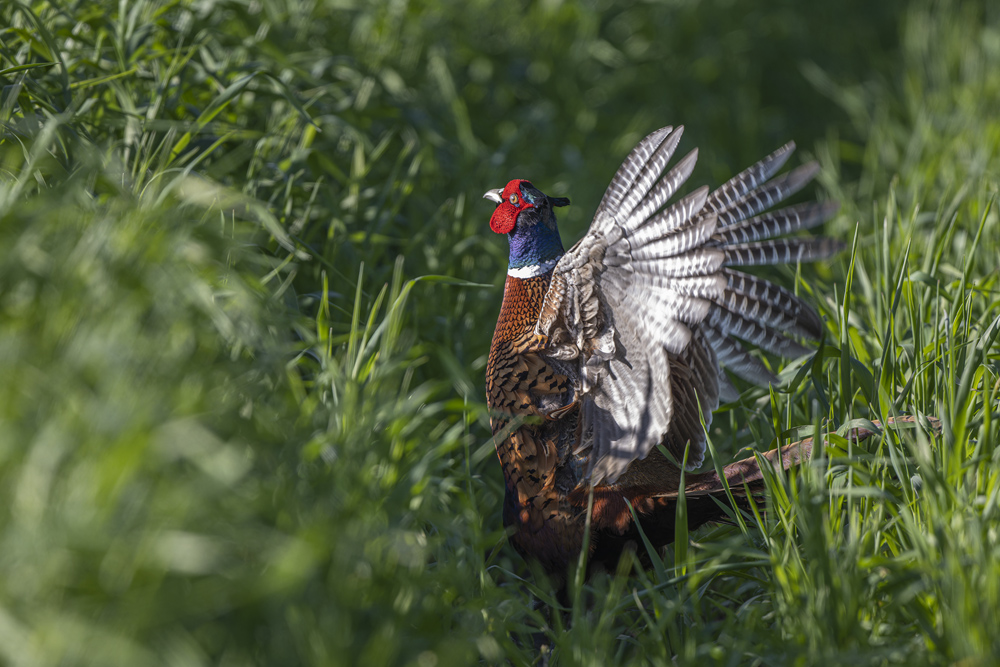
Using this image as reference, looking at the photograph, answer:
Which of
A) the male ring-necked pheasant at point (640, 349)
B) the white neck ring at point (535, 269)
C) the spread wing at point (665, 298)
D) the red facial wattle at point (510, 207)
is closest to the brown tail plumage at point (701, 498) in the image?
the male ring-necked pheasant at point (640, 349)

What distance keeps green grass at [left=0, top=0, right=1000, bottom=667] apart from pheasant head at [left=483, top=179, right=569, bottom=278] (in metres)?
0.22

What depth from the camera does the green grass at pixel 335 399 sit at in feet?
3.82

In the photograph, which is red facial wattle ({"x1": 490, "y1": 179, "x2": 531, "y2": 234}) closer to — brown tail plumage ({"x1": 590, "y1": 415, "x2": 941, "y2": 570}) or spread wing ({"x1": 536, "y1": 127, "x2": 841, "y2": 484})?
spread wing ({"x1": 536, "y1": 127, "x2": 841, "y2": 484})

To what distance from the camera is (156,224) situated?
1496 millimetres

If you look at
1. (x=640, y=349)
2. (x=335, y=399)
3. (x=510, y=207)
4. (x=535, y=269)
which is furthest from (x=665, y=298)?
(x=335, y=399)

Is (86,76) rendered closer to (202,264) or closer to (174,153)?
(174,153)

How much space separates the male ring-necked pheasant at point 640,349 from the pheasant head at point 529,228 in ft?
0.26

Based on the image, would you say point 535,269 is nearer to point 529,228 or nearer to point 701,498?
point 529,228

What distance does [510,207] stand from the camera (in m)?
2.34

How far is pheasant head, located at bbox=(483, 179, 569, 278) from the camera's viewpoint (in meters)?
2.29

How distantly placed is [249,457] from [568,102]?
3.69 m

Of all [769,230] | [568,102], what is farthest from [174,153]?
[568,102]

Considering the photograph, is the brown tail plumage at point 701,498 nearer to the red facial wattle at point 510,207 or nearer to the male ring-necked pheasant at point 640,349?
the male ring-necked pheasant at point 640,349

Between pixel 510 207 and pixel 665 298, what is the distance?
0.60 metres
